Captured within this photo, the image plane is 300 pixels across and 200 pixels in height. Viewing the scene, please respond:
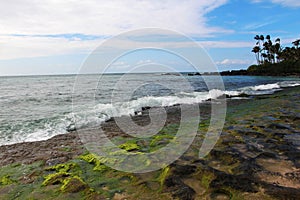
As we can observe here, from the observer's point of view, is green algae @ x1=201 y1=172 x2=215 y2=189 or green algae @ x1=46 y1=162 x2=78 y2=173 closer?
green algae @ x1=201 y1=172 x2=215 y2=189

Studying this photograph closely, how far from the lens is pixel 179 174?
4.25 metres

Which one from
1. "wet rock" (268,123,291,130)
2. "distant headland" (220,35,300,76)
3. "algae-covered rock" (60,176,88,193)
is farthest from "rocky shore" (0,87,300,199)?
"distant headland" (220,35,300,76)

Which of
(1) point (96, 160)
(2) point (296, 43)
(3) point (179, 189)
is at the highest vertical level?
(2) point (296, 43)

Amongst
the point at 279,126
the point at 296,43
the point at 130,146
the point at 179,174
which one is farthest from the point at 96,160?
the point at 296,43

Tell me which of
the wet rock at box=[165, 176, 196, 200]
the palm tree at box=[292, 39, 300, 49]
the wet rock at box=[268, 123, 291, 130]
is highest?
the palm tree at box=[292, 39, 300, 49]

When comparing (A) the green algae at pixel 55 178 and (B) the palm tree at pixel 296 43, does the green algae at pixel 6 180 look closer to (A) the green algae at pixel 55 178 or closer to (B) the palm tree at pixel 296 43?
(A) the green algae at pixel 55 178

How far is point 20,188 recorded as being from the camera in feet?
14.1

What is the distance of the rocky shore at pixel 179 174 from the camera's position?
3.61m

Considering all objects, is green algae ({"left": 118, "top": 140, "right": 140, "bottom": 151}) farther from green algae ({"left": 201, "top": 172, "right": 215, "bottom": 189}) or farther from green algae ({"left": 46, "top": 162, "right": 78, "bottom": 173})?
green algae ({"left": 201, "top": 172, "right": 215, "bottom": 189})

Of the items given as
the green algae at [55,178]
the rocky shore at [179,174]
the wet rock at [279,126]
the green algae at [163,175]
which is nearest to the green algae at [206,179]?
the rocky shore at [179,174]

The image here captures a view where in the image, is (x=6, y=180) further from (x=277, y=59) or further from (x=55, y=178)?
(x=277, y=59)

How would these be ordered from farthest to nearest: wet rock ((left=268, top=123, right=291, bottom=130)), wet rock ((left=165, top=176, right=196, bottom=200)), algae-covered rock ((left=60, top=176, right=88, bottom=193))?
wet rock ((left=268, top=123, right=291, bottom=130)) < algae-covered rock ((left=60, top=176, right=88, bottom=193)) < wet rock ((left=165, top=176, right=196, bottom=200))

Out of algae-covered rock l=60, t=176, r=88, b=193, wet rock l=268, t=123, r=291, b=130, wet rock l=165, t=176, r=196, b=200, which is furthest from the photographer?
wet rock l=268, t=123, r=291, b=130

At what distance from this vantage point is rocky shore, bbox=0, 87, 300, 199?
142 inches
